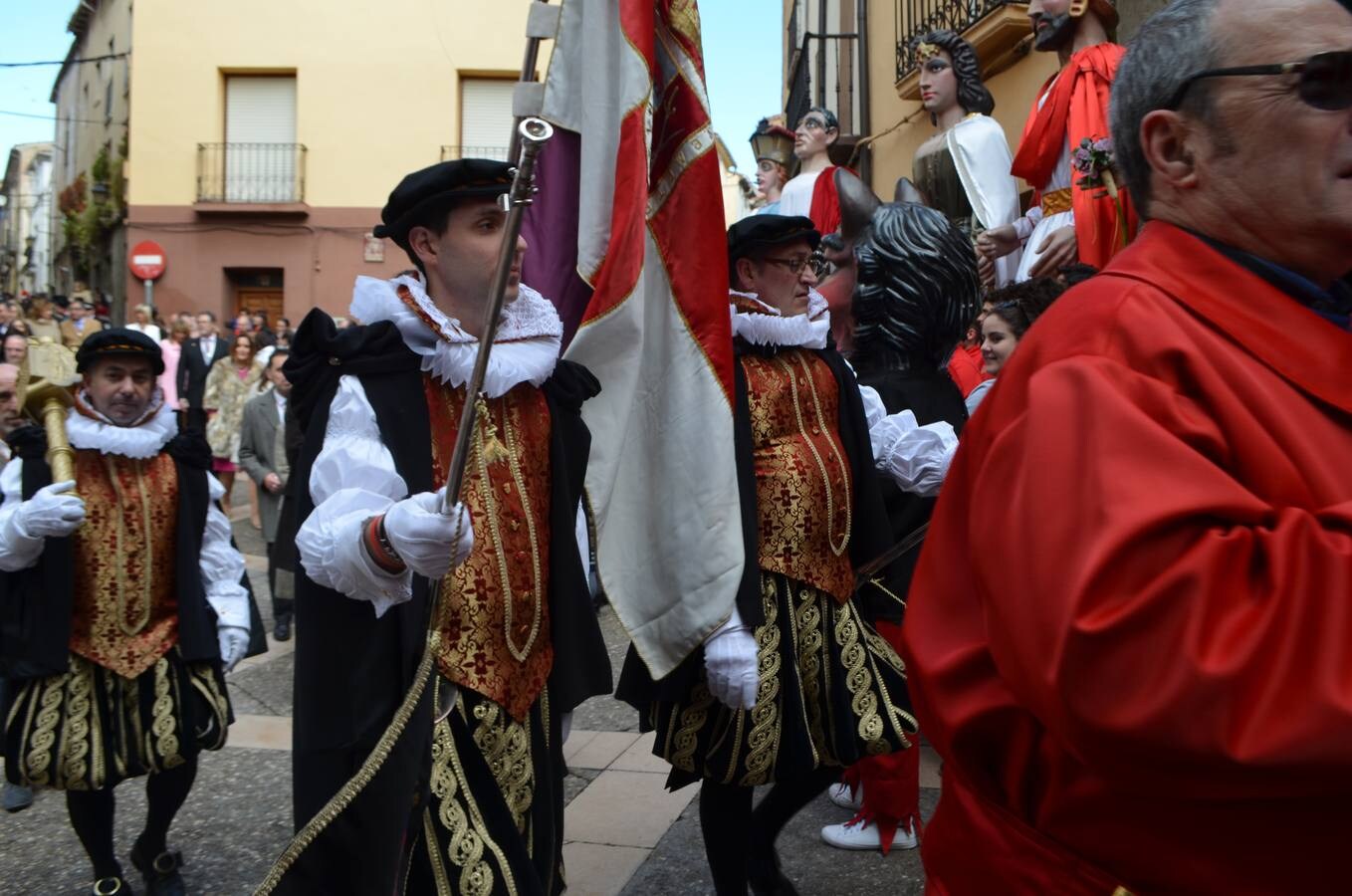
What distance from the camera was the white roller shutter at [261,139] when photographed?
23.8m

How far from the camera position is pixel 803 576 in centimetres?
346

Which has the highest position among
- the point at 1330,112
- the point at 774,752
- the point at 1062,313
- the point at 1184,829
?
the point at 1330,112

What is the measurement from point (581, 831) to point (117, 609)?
5.47 feet

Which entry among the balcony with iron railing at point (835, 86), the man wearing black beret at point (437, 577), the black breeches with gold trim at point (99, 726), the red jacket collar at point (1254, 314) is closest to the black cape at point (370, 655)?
the man wearing black beret at point (437, 577)

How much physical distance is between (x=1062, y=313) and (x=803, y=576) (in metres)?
2.12

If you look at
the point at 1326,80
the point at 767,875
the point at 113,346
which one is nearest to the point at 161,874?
the point at 113,346

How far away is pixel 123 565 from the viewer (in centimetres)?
416

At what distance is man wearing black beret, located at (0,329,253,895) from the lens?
3.97 metres

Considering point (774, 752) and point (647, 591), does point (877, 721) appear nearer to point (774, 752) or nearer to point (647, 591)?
point (774, 752)

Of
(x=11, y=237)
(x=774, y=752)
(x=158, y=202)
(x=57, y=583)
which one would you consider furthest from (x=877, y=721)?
(x=11, y=237)

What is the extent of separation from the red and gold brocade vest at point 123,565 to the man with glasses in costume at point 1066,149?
3.26 meters

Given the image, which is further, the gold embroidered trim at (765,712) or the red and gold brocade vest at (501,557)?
the gold embroidered trim at (765,712)

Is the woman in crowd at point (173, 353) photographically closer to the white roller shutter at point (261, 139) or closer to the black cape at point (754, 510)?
the white roller shutter at point (261, 139)

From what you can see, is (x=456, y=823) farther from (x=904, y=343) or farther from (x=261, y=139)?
(x=261, y=139)
